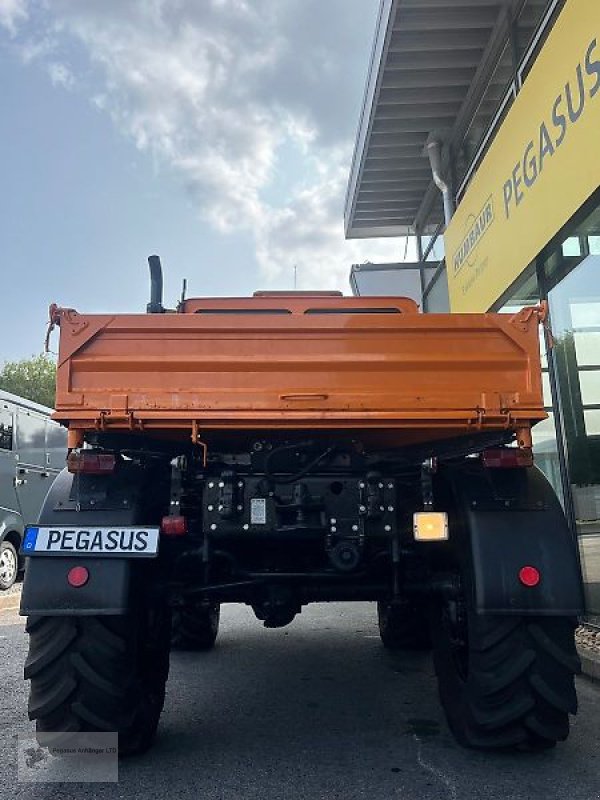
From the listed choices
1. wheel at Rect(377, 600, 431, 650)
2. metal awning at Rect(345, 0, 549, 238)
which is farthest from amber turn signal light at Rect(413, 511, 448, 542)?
metal awning at Rect(345, 0, 549, 238)

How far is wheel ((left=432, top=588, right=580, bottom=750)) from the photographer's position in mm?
3484

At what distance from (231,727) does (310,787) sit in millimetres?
1040

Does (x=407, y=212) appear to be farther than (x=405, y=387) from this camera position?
Yes

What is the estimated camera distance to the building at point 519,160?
5.57m

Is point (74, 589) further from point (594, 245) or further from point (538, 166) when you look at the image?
point (538, 166)

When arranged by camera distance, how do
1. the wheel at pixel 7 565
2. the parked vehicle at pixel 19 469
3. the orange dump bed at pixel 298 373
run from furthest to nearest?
the parked vehicle at pixel 19 469 < the wheel at pixel 7 565 < the orange dump bed at pixel 298 373

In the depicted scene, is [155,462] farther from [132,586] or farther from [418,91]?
[418,91]

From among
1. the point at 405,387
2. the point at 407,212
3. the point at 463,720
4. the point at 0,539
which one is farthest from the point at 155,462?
the point at 407,212

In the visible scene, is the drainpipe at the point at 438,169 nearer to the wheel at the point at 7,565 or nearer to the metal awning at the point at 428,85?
the metal awning at the point at 428,85

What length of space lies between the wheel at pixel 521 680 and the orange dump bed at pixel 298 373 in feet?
3.43

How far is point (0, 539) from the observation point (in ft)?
36.1

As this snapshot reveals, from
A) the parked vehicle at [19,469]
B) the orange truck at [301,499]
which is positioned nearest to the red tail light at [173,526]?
the orange truck at [301,499]

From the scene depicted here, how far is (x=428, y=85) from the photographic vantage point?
30.2 feet

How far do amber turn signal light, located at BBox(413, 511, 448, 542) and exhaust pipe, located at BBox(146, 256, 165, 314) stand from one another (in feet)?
8.49
